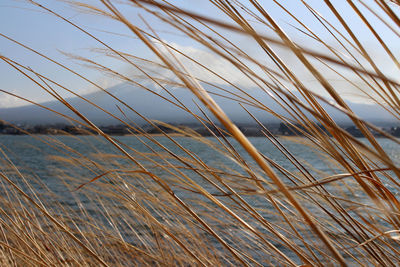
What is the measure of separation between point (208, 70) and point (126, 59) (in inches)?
6.5

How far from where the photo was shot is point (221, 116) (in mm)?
287

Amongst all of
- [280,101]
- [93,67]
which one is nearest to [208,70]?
[280,101]

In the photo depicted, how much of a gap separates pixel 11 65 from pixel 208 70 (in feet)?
1.22

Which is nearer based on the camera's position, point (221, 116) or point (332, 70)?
point (221, 116)

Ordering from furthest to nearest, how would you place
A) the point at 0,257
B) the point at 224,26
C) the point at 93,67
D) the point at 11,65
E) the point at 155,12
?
1. the point at 0,257
2. the point at 93,67
3. the point at 11,65
4. the point at 155,12
5. the point at 224,26

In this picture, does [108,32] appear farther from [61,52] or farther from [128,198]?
[128,198]

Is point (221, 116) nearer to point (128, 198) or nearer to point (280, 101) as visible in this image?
point (280, 101)

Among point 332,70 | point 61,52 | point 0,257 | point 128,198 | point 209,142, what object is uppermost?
point 332,70

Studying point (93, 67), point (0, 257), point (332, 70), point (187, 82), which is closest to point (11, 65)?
point (93, 67)

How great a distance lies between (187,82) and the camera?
326 millimetres

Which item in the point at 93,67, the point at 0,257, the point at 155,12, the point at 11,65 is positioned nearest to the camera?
the point at 155,12

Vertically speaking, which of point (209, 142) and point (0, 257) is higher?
point (209, 142)

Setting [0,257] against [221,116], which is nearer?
[221,116]

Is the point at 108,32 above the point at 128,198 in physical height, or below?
above
